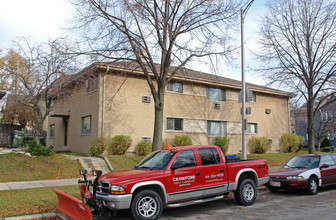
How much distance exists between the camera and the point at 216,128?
22.9 meters

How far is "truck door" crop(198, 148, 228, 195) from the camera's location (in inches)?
287

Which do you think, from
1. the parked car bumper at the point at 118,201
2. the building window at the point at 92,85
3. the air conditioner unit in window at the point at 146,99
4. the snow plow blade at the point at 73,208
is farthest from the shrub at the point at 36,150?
the parked car bumper at the point at 118,201

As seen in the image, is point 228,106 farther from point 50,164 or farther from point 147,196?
point 147,196

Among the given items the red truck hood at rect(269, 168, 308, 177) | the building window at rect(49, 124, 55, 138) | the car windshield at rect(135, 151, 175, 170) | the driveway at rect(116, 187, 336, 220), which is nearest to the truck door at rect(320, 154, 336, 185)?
the red truck hood at rect(269, 168, 308, 177)

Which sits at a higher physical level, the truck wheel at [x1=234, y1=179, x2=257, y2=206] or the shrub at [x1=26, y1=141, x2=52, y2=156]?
the shrub at [x1=26, y1=141, x2=52, y2=156]

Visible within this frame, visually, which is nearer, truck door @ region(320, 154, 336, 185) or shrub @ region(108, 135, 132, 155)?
truck door @ region(320, 154, 336, 185)

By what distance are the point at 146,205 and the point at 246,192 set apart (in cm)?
316

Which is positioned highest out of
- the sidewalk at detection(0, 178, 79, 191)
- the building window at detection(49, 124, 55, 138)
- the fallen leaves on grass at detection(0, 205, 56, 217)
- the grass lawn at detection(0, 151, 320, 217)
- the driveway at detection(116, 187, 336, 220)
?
the building window at detection(49, 124, 55, 138)

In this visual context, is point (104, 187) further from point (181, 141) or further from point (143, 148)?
point (181, 141)

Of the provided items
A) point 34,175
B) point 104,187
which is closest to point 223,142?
point 34,175

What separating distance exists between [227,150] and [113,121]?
9428mm

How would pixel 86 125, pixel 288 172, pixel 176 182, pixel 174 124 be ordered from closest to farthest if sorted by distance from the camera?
pixel 176 182, pixel 288 172, pixel 86 125, pixel 174 124

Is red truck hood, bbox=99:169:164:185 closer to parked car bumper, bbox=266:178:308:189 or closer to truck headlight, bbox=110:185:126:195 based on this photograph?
truck headlight, bbox=110:185:126:195

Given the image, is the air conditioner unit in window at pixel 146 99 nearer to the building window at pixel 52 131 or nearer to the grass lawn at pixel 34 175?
the grass lawn at pixel 34 175
